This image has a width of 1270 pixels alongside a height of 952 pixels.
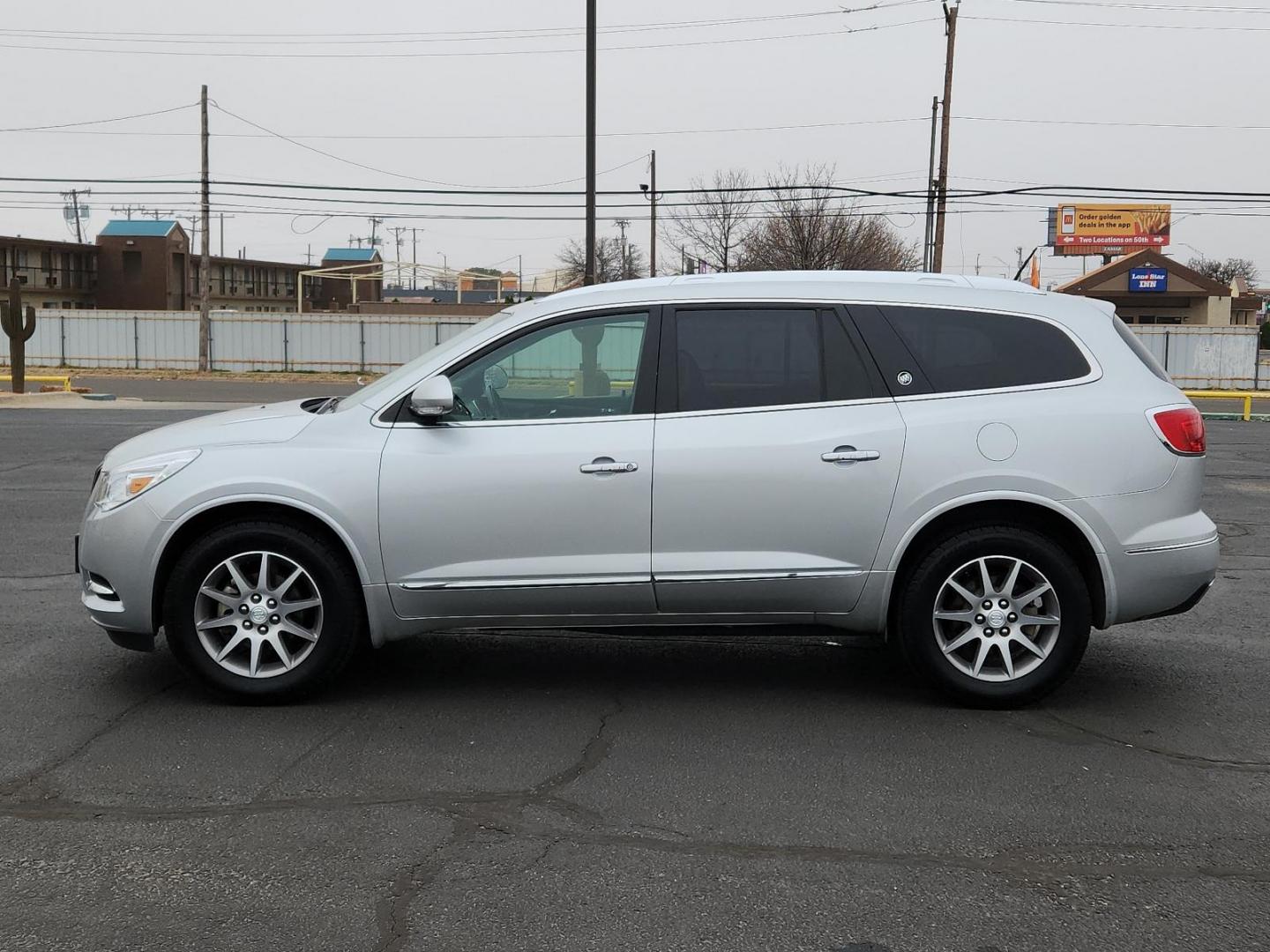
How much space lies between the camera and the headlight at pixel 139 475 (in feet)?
17.8

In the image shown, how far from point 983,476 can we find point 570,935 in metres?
2.80

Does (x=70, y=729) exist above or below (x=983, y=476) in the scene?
below

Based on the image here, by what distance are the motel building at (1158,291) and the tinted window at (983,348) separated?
71.4 m

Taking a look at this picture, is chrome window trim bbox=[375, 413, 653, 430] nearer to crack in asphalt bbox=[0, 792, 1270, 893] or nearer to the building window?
crack in asphalt bbox=[0, 792, 1270, 893]

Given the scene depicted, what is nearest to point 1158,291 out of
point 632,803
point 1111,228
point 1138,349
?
point 1111,228

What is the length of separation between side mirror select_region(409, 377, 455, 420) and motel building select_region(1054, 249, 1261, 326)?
238 ft

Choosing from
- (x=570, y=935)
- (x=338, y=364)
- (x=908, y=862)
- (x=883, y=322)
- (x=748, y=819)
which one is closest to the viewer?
(x=570, y=935)

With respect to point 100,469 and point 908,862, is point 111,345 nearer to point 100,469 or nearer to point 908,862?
point 100,469

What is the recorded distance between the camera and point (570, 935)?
11.2ft

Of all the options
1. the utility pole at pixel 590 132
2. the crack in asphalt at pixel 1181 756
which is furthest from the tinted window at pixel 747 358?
the utility pole at pixel 590 132

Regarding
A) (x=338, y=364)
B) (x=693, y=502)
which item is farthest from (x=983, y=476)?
(x=338, y=364)

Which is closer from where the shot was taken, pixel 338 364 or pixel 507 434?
pixel 507 434

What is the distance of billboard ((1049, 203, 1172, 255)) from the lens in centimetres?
9031

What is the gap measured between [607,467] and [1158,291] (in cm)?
7621
